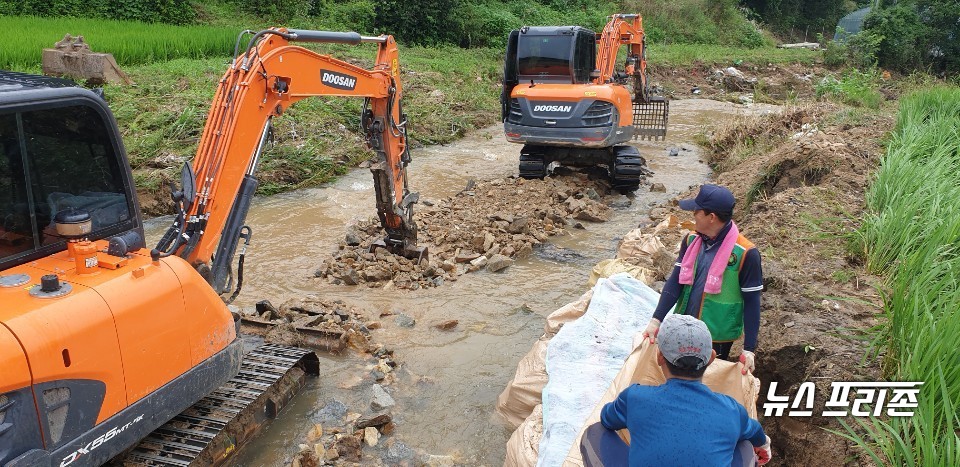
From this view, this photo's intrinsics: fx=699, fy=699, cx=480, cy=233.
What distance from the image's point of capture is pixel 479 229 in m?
9.12

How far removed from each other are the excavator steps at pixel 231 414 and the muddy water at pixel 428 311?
23 cm

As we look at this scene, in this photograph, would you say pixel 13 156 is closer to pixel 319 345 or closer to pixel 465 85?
pixel 319 345

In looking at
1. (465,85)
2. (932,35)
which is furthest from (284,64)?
(932,35)

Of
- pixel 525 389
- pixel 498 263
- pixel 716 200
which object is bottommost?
pixel 498 263

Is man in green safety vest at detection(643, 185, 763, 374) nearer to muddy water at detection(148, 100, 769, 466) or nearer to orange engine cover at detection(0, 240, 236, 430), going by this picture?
muddy water at detection(148, 100, 769, 466)

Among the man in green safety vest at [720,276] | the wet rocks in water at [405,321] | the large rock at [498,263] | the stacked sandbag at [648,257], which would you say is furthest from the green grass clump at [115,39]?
the man in green safety vest at [720,276]

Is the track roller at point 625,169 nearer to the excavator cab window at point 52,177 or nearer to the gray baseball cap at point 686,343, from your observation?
the excavator cab window at point 52,177

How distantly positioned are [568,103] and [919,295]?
289 inches

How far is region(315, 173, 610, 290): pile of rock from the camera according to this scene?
25.1 ft

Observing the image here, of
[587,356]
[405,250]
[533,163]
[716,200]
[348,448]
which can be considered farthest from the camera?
[533,163]

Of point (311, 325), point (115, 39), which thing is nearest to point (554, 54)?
point (311, 325)

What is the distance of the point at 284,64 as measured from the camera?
17.4 feet

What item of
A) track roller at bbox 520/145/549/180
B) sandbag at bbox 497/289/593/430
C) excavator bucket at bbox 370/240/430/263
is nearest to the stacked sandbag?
sandbag at bbox 497/289/593/430

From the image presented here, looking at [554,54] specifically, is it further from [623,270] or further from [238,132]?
[238,132]
